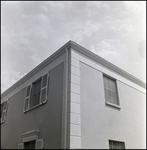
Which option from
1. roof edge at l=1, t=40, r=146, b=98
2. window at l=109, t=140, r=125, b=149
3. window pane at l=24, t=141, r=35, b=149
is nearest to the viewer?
window at l=109, t=140, r=125, b=149

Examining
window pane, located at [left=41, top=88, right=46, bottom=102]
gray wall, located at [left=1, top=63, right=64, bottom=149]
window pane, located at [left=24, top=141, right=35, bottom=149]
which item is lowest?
window pane, located at [left=24, top=141, right=35, bottom=149]

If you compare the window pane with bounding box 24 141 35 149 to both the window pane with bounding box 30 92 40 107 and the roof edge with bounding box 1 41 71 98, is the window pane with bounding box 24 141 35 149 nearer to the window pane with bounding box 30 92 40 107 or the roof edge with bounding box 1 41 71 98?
the window pane with bounding box 30 92 40 107

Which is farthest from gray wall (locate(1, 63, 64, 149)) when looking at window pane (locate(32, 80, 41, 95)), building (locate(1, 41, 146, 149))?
window pane (locate(32, 80, 41, 95))

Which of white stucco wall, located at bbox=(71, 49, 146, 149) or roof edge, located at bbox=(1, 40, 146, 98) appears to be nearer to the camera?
white stucco wall, located at bbox=(71, 49, 146, 149)

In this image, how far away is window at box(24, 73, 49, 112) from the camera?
25.6ft

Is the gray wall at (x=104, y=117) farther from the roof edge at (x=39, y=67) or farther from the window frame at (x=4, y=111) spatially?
the window frame at (x=4, y=111)

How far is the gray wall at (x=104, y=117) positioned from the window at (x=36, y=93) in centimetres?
191

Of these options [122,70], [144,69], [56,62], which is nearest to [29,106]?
[56,62]

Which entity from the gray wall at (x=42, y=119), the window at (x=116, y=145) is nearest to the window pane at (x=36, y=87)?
the gray wall at (x=42, y=119)

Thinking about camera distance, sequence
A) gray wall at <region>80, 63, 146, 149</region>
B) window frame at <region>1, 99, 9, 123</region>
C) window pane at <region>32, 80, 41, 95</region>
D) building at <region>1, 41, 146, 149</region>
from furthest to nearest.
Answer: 1. window frame at <region>1, 99, 9, 123</region>
2. window pane at <region>32, 80, 41, 95</region>
3. gray wall at <region>80, 63, 146, 149</region>
4. building at <region>1, 41, 146, 149</region>

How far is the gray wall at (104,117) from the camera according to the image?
6332 mm

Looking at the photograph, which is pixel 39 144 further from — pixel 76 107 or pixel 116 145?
pixel 116 145

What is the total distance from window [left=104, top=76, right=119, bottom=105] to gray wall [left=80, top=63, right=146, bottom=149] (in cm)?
28

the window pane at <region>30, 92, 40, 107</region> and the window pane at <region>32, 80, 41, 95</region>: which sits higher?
the window pane at <region>32, 80, 41, 95</region>
